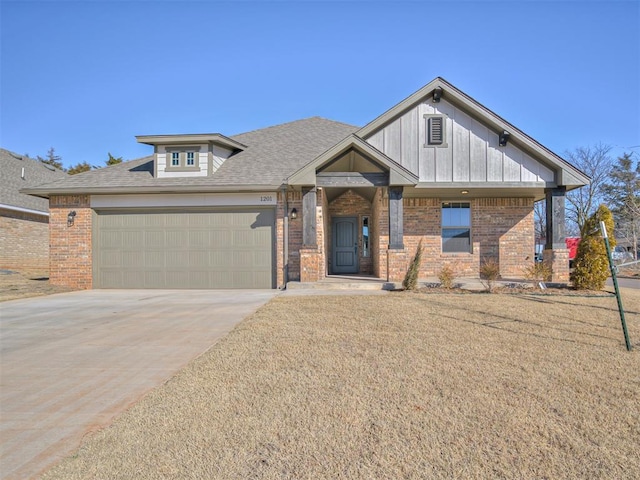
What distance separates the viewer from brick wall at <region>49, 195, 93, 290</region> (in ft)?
44.6

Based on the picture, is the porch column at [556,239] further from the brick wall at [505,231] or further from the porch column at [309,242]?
the porch column at [309,242]

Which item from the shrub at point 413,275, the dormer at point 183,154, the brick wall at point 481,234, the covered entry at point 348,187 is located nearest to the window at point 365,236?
the covered entry at point 348,187

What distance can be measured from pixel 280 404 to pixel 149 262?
36.5 ft

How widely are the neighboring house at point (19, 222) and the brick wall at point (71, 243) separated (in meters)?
6.90

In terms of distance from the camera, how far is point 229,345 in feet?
18.7

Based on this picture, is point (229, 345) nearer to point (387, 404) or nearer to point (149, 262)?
point (387, 404)

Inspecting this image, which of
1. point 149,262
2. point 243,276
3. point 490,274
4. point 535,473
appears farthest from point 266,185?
point 535,473

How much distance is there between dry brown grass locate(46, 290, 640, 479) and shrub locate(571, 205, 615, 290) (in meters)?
4.79

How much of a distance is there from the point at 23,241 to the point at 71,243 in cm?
868

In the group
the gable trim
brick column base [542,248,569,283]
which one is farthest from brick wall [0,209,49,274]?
brick column base [542,248,569,283]

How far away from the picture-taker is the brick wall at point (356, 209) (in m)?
15.5

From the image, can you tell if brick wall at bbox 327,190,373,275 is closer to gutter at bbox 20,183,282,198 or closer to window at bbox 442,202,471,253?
window at bbox 442,202,471,253

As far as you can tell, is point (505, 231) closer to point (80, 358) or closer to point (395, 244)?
point (395, 244)

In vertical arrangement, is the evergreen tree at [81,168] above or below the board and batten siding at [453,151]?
above
